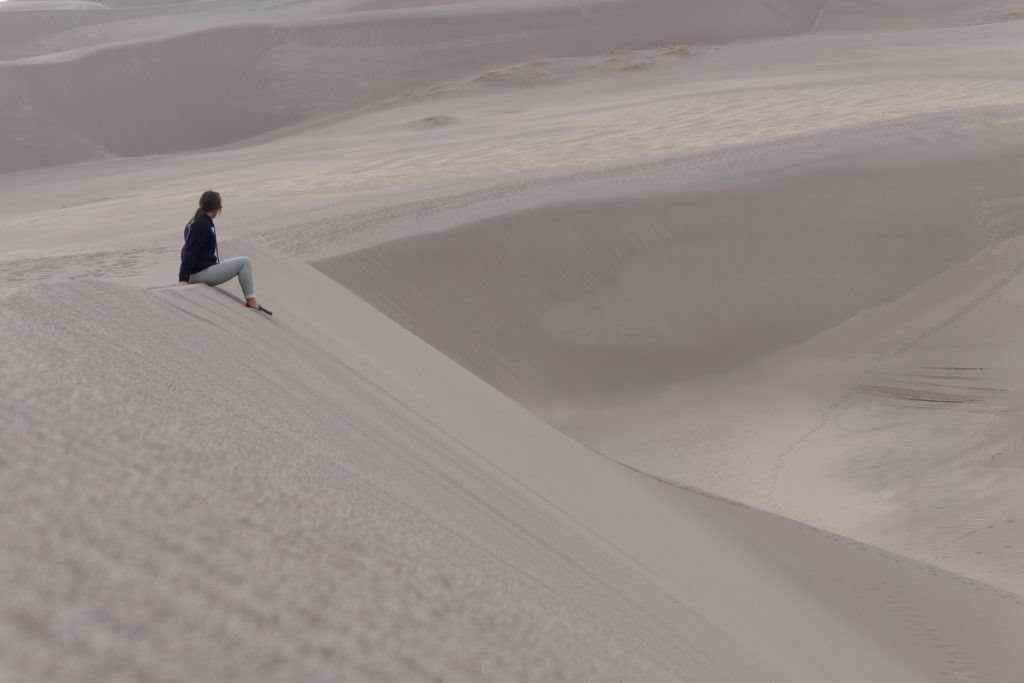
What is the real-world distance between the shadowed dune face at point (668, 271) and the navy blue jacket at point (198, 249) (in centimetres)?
300

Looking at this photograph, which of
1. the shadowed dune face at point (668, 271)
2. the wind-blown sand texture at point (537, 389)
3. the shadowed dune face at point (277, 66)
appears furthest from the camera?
the shadowed dune face at point (277, 66)

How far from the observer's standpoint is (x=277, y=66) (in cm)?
2641

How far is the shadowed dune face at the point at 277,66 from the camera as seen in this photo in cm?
2347

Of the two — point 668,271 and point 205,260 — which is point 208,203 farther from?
point 668,271

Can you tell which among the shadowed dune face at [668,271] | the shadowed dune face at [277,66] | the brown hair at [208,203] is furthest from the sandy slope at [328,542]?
the shadowed dune face at [277,66]

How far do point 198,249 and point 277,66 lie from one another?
2339 cm

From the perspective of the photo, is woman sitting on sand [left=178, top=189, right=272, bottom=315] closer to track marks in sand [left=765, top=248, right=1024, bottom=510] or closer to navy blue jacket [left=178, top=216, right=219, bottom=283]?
navy blue jacket [left=178, top=216, right=219, bottom=283]

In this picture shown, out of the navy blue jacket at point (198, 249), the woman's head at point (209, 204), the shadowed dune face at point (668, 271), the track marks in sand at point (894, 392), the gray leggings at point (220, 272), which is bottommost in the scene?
the track marks in sand at point (894, 392)

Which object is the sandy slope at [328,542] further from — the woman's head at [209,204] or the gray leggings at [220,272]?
the woman's head at [209,204]

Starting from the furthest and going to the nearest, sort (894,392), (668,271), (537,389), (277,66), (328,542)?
(277,66), (668,271), (894,392), (537,389), (328,542)

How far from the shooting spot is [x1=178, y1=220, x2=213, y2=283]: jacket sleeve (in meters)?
4.60

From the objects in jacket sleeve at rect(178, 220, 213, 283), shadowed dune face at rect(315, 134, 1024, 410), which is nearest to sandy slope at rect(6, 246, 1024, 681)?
jacket sleeve at rect(178, 220, 213, 283)

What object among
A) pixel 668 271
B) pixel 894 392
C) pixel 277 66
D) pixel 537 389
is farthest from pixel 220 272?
pixel 277 66

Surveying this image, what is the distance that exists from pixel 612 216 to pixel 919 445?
150 inches
